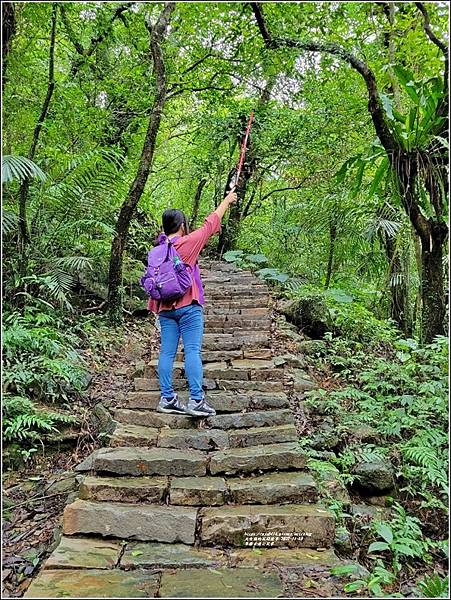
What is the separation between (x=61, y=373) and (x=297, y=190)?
7862 mm

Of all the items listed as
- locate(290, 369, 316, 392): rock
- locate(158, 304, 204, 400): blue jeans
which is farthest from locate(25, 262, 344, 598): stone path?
locate(290, 369, 316, 392): rock

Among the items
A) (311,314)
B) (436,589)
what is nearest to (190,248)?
(436,589)

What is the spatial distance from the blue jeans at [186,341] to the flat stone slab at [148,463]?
2.14ft

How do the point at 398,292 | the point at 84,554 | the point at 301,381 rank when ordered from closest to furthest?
1. the point at 84,554
2. the point at 301,381
3. the point at 398,292

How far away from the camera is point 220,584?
8.75 ft

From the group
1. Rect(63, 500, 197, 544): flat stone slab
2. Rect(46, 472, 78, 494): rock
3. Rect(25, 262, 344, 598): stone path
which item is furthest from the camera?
Rect(46, 472, 78, 494): rock

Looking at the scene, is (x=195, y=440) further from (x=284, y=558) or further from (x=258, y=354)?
(x=258, y=354)

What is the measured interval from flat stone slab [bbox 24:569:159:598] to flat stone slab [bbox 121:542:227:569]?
86mm

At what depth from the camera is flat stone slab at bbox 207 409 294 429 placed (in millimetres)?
4297

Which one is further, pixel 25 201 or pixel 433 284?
pixel 25 201

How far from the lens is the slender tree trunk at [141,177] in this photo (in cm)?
642

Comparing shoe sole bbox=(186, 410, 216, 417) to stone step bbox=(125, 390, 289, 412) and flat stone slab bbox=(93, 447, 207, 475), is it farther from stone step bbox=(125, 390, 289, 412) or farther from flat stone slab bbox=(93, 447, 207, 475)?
flat stone slab bbox=(93, 447, 207, 475)

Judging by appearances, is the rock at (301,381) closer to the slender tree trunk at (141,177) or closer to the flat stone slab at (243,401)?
the flat stone slab at (243,401)

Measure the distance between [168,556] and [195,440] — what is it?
3.79 feet
